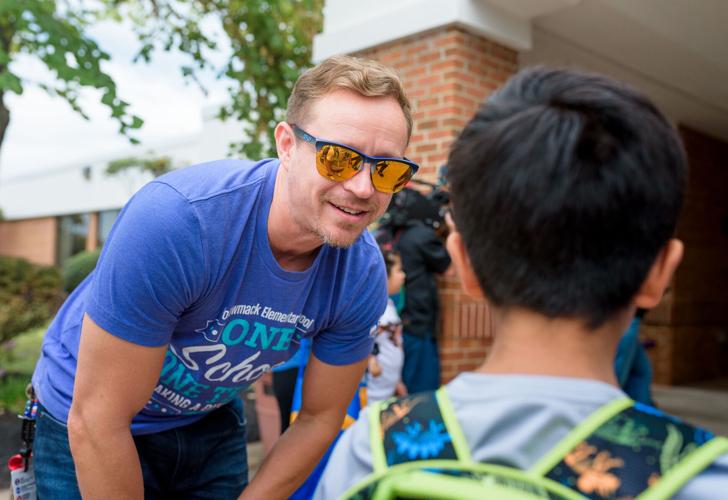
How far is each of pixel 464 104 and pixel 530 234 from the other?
13.2 feet

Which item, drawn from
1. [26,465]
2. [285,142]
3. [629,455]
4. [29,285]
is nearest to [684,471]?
[629,455]

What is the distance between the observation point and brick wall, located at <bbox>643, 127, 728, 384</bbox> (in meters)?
8.34

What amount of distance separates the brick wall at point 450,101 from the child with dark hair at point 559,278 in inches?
148

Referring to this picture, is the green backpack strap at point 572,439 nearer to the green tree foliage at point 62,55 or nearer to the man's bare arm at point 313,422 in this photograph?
the man's bare arm at point 313,422

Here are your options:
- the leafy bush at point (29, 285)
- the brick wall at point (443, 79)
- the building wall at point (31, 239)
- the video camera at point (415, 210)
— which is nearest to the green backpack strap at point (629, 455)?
the video camera at point (415, 210)

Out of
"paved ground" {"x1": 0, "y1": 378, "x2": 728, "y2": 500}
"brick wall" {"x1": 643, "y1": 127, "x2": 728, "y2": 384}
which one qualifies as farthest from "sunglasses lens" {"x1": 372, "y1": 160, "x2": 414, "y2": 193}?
"brick wall" {"x1": 643, "y1": 127, "x2": 728, "y2": 384}

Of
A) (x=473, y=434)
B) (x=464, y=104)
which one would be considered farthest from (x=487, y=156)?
(x=464, y=104)

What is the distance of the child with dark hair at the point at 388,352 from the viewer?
400 cm

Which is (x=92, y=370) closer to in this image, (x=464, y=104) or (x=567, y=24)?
(x=464, y=104)

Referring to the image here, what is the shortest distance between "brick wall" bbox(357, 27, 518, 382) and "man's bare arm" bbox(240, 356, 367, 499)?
2809 millimetres

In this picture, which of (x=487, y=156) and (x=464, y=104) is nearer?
(x=487, y=156)

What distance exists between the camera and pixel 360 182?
177 centimetres

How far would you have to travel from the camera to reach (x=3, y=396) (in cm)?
641

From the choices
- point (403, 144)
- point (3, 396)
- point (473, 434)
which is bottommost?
point (3, 396)
